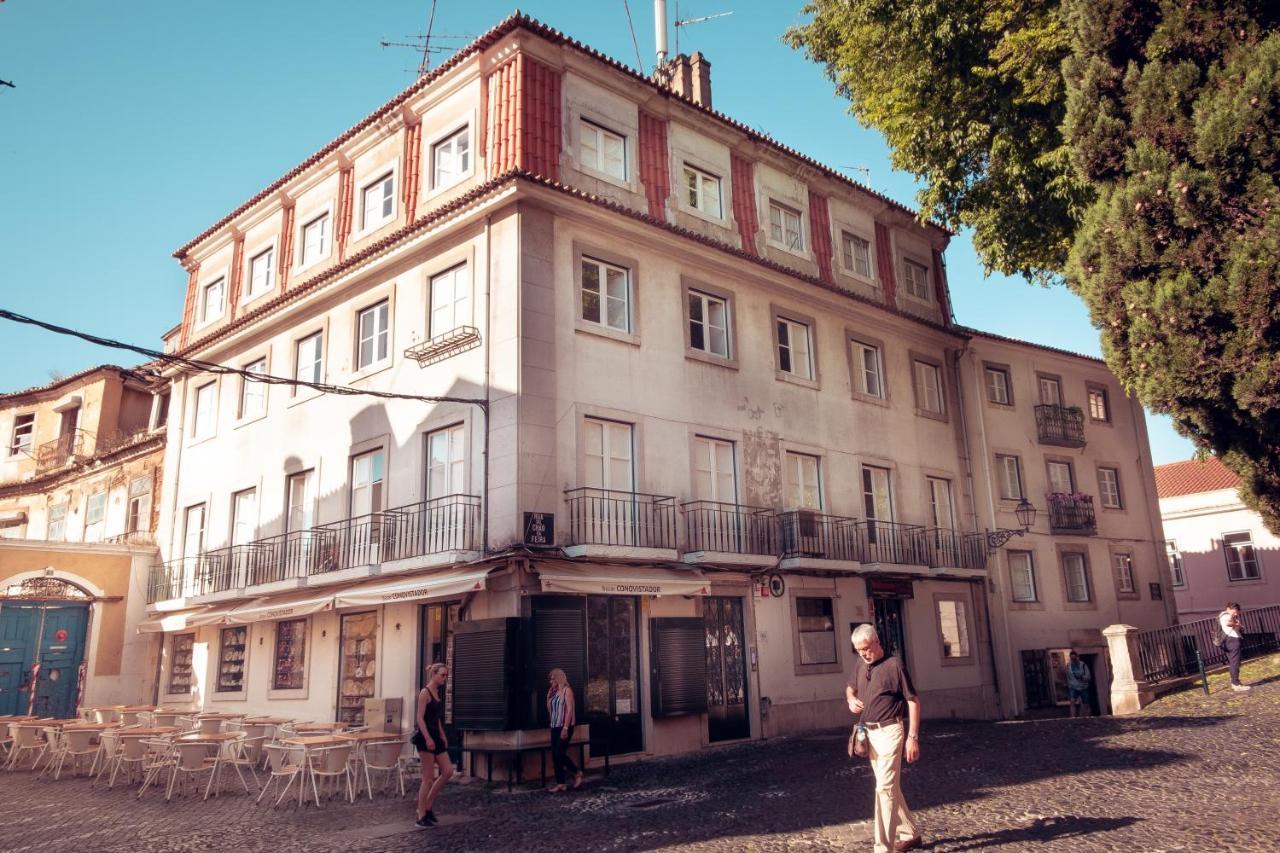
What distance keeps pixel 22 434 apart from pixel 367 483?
2102 centimetres

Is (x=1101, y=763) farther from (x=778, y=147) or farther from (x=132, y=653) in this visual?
(x=132, y=653)

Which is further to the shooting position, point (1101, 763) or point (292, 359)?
point (292, 359)

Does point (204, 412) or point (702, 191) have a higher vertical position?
point (702, 191)

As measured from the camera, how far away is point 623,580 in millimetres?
14344

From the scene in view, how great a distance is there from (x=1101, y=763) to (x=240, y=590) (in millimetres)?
15268

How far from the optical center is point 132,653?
21.8m

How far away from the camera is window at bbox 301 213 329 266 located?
19.9 meters

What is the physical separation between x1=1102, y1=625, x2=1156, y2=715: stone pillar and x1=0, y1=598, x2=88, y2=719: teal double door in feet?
A: 71.7

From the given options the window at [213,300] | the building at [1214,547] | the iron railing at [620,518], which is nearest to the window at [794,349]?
the iron railing at [620,518]

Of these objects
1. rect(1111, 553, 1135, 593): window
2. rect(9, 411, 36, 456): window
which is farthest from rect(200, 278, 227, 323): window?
rect(1111, 553, 1135, 593): window

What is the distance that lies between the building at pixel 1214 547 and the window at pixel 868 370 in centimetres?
1988

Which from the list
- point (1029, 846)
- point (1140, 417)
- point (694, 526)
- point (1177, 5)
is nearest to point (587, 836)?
point (1029, 846)

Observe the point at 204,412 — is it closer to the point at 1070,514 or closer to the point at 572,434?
the point at 572,434

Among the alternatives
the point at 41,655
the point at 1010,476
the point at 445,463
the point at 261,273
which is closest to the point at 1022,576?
the point at 1010,476
